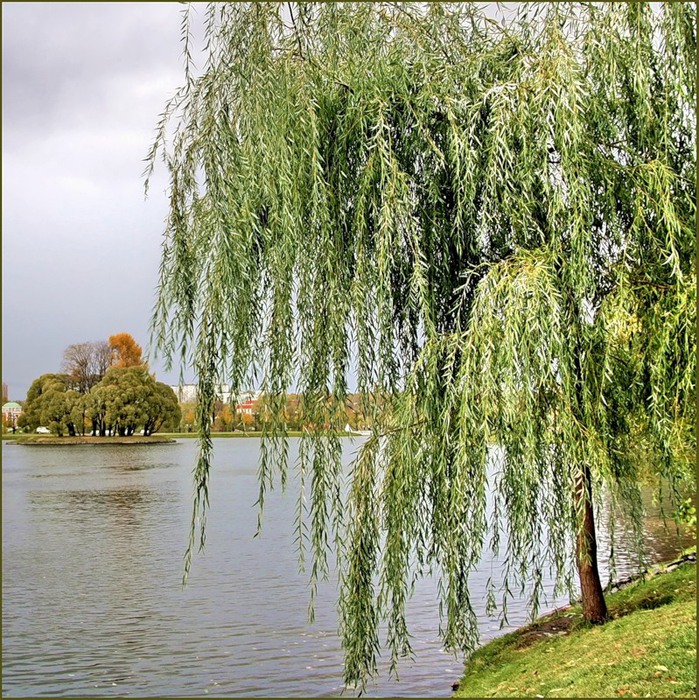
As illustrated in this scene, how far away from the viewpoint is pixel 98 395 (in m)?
26.7

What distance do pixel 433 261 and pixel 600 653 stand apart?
2.45m

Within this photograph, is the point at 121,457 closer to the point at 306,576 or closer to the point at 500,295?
the point at 306,576

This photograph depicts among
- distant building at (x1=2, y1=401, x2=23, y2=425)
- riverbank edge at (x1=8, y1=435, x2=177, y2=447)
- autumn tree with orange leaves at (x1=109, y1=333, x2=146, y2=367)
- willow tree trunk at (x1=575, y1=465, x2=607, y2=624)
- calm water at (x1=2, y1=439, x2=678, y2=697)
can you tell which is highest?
autumn tree with orange leaves at (x1=109, y1=333, x2=146, y2=367)

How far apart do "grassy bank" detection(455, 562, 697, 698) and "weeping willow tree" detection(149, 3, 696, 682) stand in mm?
605

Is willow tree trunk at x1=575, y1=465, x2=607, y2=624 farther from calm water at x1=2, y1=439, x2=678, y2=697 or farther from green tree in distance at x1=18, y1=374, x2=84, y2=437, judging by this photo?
green tree in distance at x1=18, y1=374, x2=84, y2=437


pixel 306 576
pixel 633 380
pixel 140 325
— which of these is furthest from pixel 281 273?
pixel 306 576

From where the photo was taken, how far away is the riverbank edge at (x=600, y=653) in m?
3.86

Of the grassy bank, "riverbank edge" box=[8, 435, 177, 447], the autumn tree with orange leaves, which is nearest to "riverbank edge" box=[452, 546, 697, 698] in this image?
the grassy bank

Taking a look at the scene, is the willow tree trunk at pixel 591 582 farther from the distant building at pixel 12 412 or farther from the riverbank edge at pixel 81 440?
the distant building at pixel 12 412

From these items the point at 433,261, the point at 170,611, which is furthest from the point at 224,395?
the point at 170,611

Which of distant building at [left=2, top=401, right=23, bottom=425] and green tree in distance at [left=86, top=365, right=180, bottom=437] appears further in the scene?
distant building at [left=2, top=401, right=23, bottom=425]

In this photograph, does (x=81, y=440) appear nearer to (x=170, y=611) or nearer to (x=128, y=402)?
(x=128, y=402)

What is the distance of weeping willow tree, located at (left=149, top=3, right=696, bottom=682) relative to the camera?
3783 millimetres

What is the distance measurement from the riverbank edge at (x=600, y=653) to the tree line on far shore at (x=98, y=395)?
2138 cm
